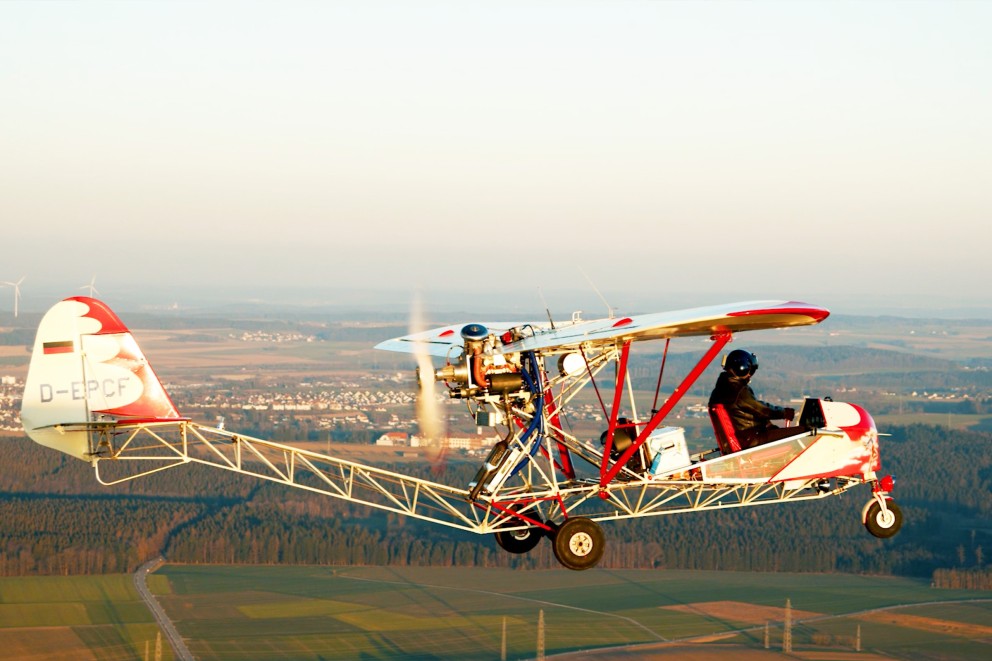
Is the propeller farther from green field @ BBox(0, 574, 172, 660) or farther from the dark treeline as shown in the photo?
the dark treeline

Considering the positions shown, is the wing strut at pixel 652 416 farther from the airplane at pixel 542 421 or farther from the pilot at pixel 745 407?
the pilot at pixel 745 407

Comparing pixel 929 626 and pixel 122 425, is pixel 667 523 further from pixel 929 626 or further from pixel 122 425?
pixel 122 425

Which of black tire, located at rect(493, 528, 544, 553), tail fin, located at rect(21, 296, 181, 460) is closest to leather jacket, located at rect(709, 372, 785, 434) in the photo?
black tire, located at rect(493, 528, 544, 553)

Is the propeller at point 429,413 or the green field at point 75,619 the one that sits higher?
the propeller at point 429,413

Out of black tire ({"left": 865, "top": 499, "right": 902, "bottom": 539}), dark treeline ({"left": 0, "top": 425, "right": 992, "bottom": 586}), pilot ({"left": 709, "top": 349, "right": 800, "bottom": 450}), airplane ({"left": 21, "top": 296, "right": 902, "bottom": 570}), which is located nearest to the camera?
airplane ({"left": 21, "top": 296, "right": 902, "bottom": 570})

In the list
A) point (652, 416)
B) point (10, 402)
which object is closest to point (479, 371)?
point (652, 416)

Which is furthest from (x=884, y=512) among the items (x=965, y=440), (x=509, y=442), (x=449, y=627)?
(x=965, y=440)

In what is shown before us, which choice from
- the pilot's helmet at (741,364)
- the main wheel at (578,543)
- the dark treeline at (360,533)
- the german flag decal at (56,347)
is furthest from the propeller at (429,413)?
the dark treeline at (360,533)
